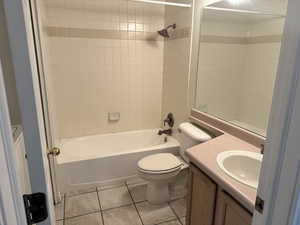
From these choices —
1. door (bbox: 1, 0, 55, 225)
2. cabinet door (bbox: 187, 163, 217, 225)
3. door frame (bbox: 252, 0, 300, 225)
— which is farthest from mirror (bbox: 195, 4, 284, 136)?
door (bbox: 1, 0, 55, 225)

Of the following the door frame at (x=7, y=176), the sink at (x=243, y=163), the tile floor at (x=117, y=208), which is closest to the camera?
the door frame at (x=7, y=176)

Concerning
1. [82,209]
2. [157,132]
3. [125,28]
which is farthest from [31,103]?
[157,132]

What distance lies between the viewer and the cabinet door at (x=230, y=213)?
1003 mm

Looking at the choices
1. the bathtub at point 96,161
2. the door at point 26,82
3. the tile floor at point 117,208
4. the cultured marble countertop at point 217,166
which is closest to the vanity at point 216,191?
the cultured marble countertop at point 217,166

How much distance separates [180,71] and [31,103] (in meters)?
2.18

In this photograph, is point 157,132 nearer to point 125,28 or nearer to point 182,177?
point 182,177

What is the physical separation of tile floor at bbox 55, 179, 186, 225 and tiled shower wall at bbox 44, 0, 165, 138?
37.4 inches

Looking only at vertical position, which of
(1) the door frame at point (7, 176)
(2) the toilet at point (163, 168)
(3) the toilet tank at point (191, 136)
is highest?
(1) the door frame at point (7, 176)

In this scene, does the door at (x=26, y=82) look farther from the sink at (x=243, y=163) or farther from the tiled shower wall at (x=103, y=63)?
the tiled shower wall at (x=103, y=63)

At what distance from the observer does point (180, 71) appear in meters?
2.54

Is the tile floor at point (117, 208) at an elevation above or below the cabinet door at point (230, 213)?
below

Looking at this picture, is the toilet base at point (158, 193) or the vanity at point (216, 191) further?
the toilet base at point (158, 193)

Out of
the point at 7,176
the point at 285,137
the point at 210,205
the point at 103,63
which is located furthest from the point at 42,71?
the point at 285,137

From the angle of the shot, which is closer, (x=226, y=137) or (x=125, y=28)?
(x=226, y=137)
